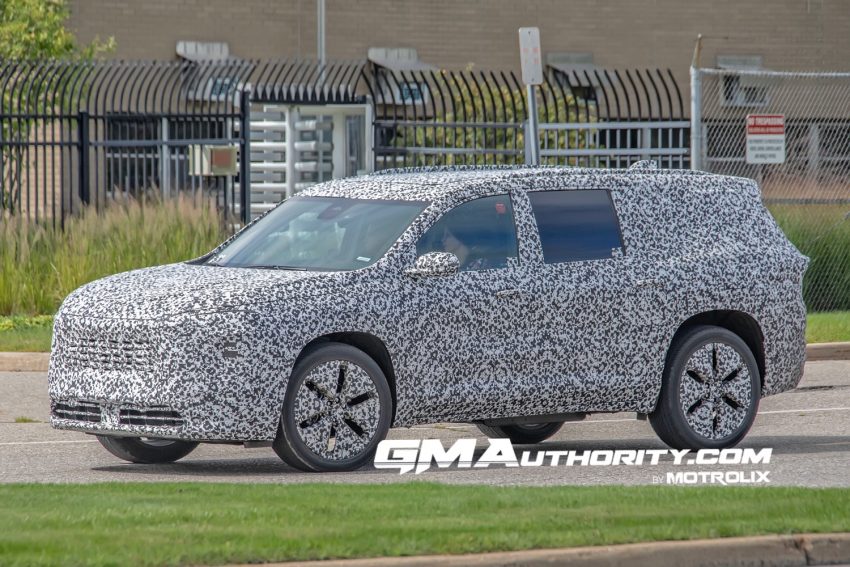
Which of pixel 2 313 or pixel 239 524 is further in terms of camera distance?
pixel 2 313

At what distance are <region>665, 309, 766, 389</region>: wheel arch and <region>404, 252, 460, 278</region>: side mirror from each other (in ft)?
6.32

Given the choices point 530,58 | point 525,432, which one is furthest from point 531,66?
point 525,432

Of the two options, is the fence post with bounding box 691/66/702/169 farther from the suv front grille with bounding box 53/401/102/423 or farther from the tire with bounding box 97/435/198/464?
the suv front grille with bounding box 53/401/102/423

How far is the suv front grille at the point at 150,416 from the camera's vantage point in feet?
33.3

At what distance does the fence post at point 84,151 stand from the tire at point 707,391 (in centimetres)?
1260

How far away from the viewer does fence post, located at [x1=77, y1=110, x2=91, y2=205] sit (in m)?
23.0

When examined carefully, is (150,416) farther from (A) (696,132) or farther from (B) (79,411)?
(A) (696,132)

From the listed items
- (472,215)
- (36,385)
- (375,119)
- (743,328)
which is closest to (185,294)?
(472,215)

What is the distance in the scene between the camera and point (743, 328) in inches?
484

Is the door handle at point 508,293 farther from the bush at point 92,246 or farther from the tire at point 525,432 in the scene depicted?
the bush at point 92,246

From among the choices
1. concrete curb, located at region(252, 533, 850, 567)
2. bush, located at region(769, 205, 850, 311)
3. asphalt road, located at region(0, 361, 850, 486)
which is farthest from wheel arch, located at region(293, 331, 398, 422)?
bush, located at region(769, 205, 850, 311)

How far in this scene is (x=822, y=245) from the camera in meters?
22.4

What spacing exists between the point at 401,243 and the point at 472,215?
1.94 ft

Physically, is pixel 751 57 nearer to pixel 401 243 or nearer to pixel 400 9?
pixel 400 9
